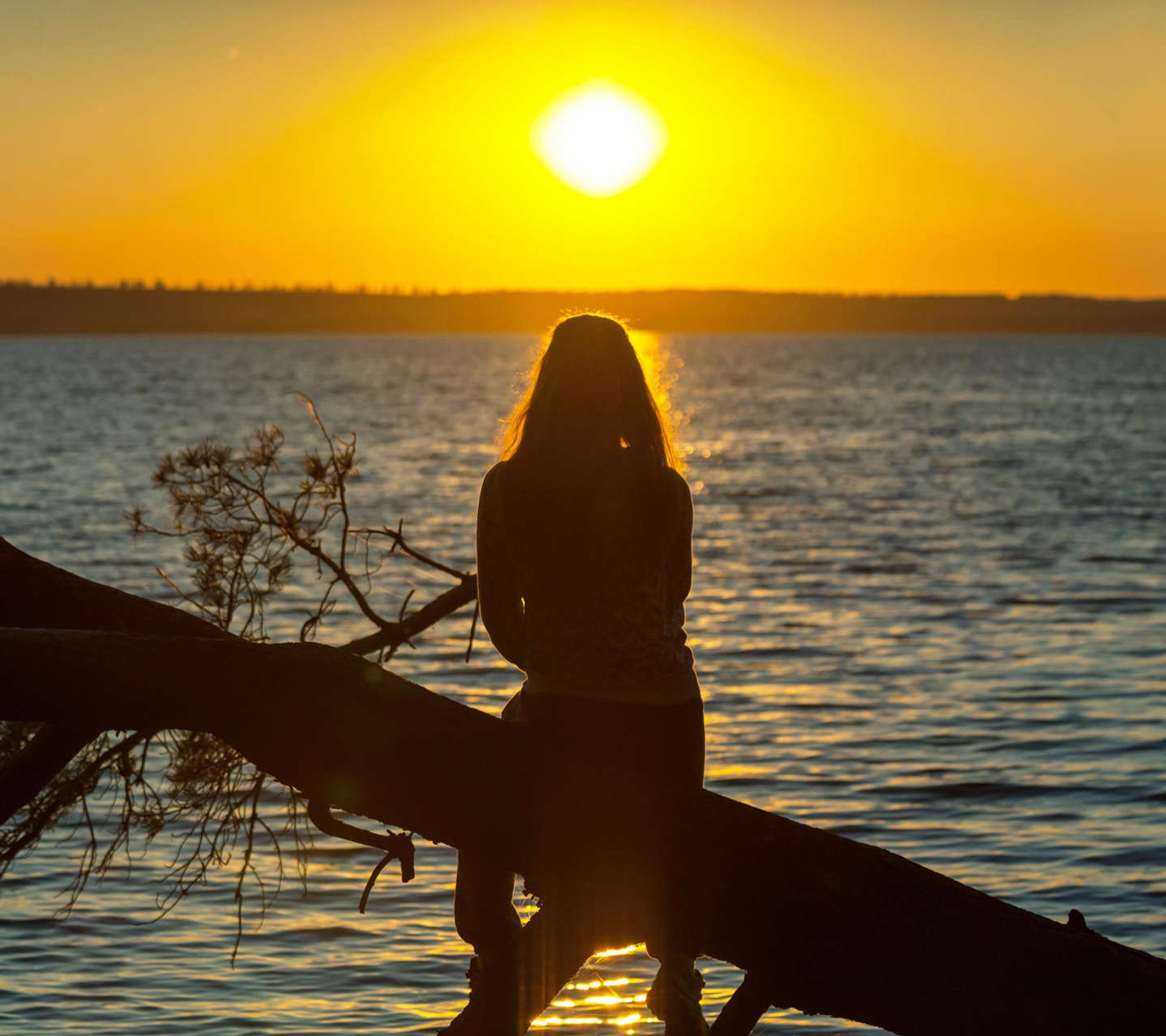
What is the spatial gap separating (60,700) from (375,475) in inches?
1801

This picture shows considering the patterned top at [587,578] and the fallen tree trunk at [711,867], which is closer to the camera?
the fallen tree trunk at [711,867]

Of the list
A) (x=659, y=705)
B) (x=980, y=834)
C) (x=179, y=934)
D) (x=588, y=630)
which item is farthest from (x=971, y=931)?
(x=980, y=834)

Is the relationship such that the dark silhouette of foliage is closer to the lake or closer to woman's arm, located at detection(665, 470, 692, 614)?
the lake

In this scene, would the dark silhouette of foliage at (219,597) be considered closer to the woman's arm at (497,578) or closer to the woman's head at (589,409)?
the woman's arm at (497,578)

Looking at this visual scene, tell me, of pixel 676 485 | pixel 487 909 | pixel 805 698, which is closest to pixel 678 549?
pixel 676 485

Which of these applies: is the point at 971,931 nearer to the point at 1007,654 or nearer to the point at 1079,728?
the point at 1079,728

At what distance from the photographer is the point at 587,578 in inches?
159

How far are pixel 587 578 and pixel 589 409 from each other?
42cm

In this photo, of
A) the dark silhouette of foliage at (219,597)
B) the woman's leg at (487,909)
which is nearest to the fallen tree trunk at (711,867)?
the woman's leg at (487,909)

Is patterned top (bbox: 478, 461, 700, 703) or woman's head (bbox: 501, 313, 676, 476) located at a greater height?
woman's head (bbox: 501, 313, 676, 476)

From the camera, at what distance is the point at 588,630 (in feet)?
13.3

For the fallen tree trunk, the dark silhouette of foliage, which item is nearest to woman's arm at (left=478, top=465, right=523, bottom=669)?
the fallen tree trunk

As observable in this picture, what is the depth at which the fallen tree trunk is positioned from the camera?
3.83 meters

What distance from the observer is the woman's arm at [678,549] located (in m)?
4.09
